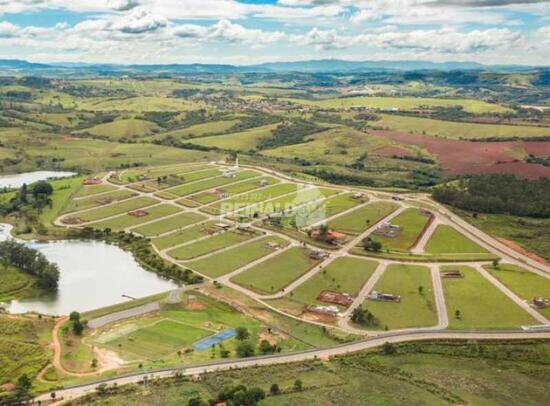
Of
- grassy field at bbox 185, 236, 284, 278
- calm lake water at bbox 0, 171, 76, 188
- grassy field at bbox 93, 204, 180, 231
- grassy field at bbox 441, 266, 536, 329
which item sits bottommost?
grassy field at bbox 441, 266, 536, 329

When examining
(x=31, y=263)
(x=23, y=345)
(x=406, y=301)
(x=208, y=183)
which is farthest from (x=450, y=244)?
(x=31, y=263)

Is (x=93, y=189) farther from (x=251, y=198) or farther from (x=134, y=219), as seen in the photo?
(x=251, y=198)

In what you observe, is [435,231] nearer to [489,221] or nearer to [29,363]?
[489,221]

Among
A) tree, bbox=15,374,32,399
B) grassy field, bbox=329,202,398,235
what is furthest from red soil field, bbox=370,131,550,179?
tree, bbox=15,374,32,399

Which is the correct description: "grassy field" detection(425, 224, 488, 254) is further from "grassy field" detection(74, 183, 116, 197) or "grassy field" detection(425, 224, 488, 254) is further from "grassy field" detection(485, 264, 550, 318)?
"grassy field" detection(74, 183, 116, 197)

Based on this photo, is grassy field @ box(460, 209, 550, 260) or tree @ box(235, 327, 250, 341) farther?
grassy field @ box(460, 209, 550, 260)

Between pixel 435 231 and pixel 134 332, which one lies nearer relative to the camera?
pixel 134 332

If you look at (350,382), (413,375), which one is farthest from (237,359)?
(413,375)
